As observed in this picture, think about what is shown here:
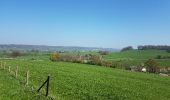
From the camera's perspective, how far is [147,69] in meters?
109

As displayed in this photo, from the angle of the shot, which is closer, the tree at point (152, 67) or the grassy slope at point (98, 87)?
the grassy slope at point (98, 87)

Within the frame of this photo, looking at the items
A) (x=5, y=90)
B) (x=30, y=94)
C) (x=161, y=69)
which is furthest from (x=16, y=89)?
(x=161, y=69)

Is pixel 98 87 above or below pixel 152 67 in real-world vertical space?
above

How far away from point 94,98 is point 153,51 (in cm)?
16887

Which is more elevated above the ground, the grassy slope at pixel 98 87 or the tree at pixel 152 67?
the grassy slope at pixel 98 87

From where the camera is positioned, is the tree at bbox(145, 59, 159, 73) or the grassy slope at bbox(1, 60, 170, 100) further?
the tree at bbox(145, 59, 159, 73)

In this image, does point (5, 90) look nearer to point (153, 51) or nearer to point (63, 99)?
point (63, 99)

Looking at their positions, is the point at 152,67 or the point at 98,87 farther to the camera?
the point at 152,67

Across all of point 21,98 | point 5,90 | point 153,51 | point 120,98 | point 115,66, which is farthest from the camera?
point 153,51

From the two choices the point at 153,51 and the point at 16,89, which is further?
the point at 153,51

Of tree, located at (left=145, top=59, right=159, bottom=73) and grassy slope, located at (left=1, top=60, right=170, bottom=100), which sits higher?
grassy slope, located at (left=1, top=60, right=170, bottom=100)

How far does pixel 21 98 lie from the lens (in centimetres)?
2289

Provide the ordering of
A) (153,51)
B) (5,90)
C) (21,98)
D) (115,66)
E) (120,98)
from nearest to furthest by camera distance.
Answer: (21,98) < (5,90) < (120,98) < (115,66) < (153,51)

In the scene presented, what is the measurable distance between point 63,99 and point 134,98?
8401mm
